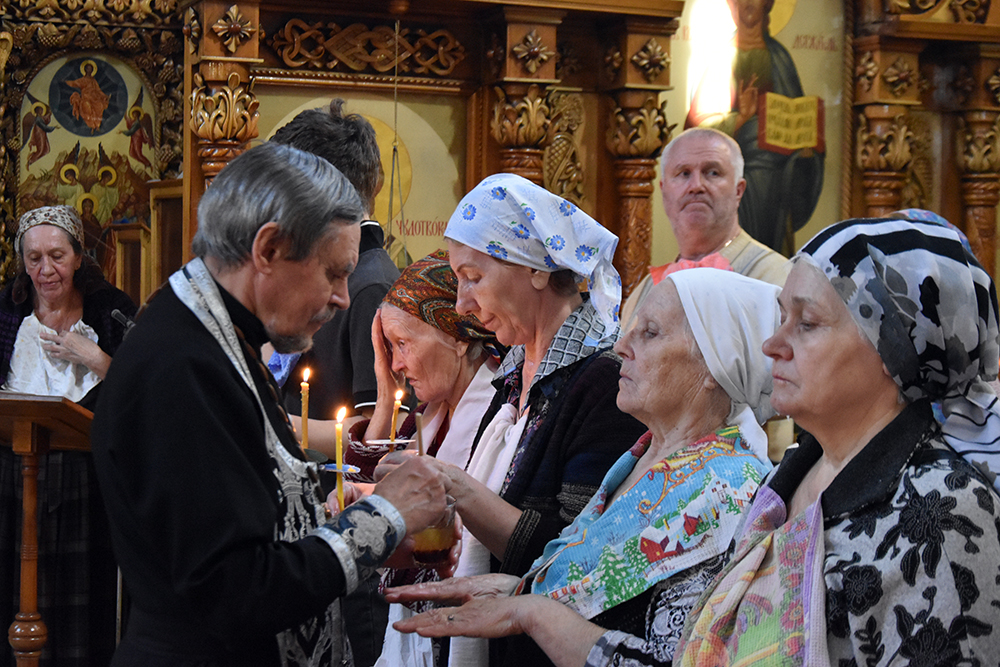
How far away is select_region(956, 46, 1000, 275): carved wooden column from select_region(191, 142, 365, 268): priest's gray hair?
5000 mm

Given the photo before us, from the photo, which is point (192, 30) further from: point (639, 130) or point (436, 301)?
point (436, 301)

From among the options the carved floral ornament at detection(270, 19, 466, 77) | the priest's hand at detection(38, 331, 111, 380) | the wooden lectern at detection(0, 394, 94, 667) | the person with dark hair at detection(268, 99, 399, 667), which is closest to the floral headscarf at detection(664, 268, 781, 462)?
the person with dark hair at detection(268, 99, 399, 667)

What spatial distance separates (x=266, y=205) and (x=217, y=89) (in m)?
3.01

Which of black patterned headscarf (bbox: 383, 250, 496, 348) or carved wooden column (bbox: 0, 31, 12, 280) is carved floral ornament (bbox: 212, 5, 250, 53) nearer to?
carved wooden column (bbox: 0, 31, 12, 280)

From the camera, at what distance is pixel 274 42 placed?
15.9ft

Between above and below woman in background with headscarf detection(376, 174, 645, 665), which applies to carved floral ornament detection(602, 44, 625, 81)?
above

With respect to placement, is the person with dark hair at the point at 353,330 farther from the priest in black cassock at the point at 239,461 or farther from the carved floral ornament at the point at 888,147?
the carved floral ornament at the point at 888,147

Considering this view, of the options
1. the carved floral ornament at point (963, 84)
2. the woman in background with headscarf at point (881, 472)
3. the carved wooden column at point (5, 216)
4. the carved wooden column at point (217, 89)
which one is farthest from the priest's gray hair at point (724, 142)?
the carved wooden column at point (5, 216)

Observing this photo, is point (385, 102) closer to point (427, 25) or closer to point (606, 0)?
point (427, 25)

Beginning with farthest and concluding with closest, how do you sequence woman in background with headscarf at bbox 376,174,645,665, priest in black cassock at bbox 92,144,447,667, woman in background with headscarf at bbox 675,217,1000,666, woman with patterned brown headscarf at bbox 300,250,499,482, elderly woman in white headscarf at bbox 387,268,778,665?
1. woman with patterned brown headscarf at bbox 300,250,499,482
2. woman in background with headscarf at bbox 376,174,645,665
3. elderly woman in white headscarf at bbox 387,268,778,665
4. priest in black cassock at bbox 92,144,447,667
5. woman in background with headscarf at bbox 675,217,1000,666

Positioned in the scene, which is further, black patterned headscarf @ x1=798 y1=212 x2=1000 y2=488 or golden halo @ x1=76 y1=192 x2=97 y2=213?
golden halo @ x1=76 y1=192 x2=97 y2=213

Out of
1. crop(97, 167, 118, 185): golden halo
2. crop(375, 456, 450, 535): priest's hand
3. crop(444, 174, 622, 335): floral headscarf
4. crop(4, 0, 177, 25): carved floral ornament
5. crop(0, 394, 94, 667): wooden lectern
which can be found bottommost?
crop(0, 394, 94, 667): wooden lectern

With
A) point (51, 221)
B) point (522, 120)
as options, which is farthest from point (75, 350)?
point (522, 120)

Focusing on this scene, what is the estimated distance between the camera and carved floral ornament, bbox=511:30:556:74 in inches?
196
